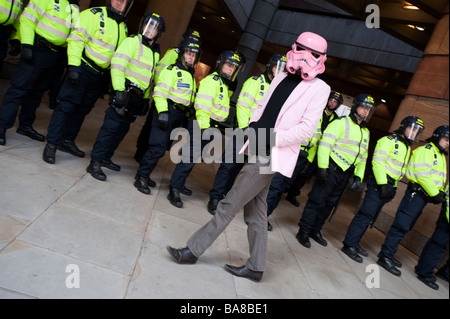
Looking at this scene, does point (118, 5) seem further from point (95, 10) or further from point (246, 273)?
point (246, 273)

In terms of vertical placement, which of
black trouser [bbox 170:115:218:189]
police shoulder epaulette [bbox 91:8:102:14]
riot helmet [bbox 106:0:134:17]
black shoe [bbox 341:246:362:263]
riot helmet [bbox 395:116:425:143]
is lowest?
black shoe [bbox 341:246:362:263]

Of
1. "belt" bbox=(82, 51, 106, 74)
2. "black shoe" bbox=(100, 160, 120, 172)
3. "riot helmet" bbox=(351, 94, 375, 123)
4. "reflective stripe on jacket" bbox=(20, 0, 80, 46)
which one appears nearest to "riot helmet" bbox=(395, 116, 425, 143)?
"riot helmet" bbox=(351, 94, 375, 123)

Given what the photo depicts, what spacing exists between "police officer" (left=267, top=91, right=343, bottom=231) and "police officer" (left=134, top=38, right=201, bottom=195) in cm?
147

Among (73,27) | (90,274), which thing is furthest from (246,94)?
(90,274)

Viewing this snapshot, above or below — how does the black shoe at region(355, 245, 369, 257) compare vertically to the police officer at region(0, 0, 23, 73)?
below

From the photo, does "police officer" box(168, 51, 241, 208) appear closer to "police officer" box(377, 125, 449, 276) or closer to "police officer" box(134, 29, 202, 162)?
"police officer" box(134, 29, 202, 162)

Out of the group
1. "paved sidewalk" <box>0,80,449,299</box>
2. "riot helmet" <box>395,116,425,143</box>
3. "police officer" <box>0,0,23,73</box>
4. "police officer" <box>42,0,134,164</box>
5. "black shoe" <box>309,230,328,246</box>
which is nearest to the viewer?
"riot helmet" <box>395,116,425,143</box>

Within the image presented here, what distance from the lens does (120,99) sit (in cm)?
369

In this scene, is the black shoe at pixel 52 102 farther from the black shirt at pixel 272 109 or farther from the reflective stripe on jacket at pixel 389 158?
the reflective stripe on jacket at pixel 389 158

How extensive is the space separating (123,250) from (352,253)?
Result: 116 inches

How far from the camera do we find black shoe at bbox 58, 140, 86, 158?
428cm

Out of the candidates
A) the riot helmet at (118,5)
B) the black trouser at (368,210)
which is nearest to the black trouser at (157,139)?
the riot helmet at (118,5)

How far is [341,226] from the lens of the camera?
19.3 ft

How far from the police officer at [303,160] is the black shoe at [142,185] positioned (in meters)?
1.54
